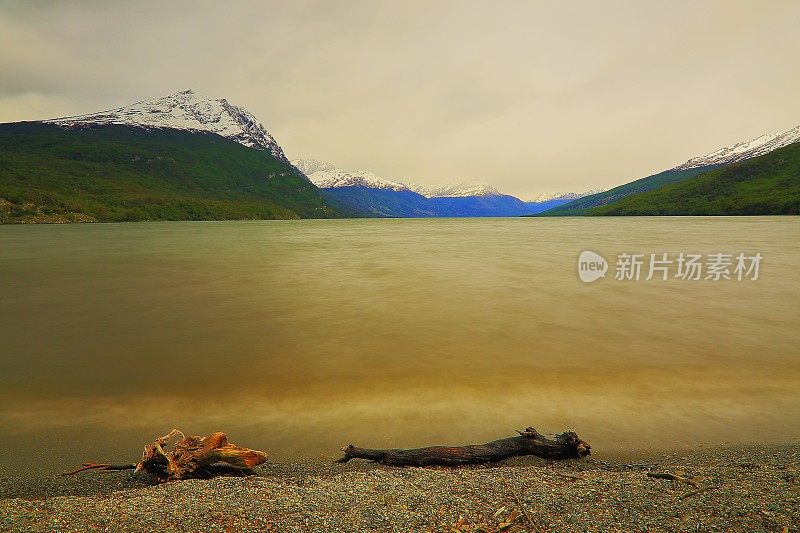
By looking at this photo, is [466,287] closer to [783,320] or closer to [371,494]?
[783,320]

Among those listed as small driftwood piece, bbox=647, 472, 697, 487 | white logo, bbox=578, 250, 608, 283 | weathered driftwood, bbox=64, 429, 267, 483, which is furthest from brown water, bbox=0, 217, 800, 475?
white logo, bbox=578, 250, 608, 283

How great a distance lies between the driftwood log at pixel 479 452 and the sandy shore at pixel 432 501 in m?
0.34

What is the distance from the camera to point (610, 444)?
8.88 meters

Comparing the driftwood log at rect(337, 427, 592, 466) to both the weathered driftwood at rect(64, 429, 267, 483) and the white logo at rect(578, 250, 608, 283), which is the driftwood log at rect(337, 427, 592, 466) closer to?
the weathered driftwood at rect(64, 429, 267, 483)

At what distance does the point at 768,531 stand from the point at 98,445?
11570 millimetres

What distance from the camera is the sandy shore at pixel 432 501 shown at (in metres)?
5.23

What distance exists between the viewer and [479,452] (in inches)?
316

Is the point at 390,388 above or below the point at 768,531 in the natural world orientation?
below

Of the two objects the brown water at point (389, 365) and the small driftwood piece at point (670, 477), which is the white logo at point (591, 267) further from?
the small driftwood piece at point (670, 477)

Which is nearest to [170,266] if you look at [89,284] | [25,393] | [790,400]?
[89,284]

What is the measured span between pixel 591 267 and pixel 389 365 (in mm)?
35603

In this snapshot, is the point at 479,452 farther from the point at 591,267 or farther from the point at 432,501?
the point at 591,267

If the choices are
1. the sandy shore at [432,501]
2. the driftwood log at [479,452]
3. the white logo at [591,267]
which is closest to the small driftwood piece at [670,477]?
the sandy shore at [432,501]

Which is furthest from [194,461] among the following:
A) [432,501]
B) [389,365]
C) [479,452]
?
[389,365]
